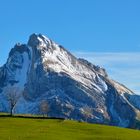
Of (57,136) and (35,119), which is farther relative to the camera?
(35,119)

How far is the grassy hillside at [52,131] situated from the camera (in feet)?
371

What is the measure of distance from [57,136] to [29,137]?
8.10 metres

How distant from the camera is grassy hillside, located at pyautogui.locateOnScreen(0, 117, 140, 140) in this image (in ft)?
371

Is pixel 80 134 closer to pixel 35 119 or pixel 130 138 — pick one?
pixel 130 138

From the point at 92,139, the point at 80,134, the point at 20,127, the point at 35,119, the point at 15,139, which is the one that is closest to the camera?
the point at 15,139

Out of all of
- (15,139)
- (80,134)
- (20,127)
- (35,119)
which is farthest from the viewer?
(35,119)

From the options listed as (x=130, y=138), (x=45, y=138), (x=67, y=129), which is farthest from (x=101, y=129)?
(x=45, y=138)

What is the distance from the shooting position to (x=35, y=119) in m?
154

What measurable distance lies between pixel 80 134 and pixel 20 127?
51.5ft

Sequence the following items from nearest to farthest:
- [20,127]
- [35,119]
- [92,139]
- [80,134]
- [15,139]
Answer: [15,139] → [92,139] → [80,134] → [20,127] → [35,119]

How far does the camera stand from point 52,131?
410ft

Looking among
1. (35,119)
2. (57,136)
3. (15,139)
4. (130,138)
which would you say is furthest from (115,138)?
(35,119)

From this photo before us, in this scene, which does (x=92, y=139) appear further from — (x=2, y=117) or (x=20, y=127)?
(x=2, y=117)

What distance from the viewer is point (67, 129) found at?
132m
